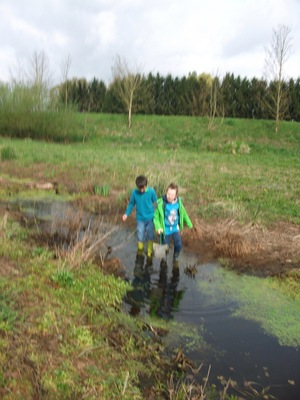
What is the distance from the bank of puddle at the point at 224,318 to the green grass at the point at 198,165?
281cm

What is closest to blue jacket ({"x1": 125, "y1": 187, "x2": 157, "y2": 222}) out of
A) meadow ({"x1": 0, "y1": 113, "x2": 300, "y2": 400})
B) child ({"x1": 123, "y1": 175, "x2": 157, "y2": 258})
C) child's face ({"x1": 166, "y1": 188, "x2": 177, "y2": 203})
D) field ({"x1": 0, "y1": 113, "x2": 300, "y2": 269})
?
child ({"x1": 123, "y1": 175, "x2": 157, "y2": 258})

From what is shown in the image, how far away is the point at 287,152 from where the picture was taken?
23078 mm

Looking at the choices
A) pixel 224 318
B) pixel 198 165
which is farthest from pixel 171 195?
pixel 198 165

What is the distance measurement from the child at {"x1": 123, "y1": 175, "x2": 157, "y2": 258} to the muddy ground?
1.03 meters

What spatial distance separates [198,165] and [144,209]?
10.3m

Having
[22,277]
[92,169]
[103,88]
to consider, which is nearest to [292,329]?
[22,277]

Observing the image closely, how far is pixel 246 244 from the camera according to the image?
7113 mm

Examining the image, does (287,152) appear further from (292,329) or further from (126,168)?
(292,329)

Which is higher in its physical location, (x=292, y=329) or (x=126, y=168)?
(x=126, y=168)

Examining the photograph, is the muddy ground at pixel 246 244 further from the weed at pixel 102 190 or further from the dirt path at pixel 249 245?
the weed at pixel 102 190

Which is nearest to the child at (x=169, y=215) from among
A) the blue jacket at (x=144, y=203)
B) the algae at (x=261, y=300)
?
the blue jacket at (x=144, y=203)

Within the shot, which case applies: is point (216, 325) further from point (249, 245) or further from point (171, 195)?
point (249, 245)

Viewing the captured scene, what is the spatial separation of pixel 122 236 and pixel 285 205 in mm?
4575

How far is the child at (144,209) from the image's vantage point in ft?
21.4
